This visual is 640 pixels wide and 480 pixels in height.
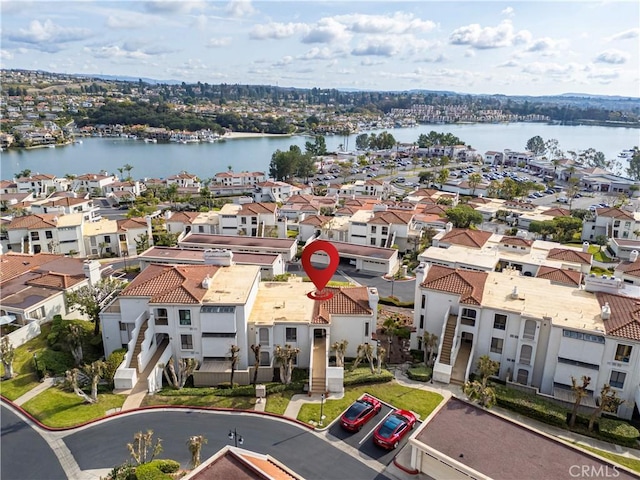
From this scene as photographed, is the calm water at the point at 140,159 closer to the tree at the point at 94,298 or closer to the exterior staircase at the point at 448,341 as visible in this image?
the tree at the point at 94,298

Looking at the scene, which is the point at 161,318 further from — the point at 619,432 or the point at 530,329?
the point at 619,432

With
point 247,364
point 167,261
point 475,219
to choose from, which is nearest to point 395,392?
point 247,364

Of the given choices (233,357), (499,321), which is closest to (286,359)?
(233,357)

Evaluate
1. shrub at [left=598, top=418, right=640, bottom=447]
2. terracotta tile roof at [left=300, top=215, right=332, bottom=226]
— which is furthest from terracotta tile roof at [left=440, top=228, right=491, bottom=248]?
shrub at [left=598, top=418, right=640, bottom=447]

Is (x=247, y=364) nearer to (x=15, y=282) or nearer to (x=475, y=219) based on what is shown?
(x=15, y=282)

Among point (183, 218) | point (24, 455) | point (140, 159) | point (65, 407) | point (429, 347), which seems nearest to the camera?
point (24, 455)

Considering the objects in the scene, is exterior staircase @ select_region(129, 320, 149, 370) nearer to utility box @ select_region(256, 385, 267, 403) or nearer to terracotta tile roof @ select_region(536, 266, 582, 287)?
utility box @ select_region(256, 385, 267, 403)
